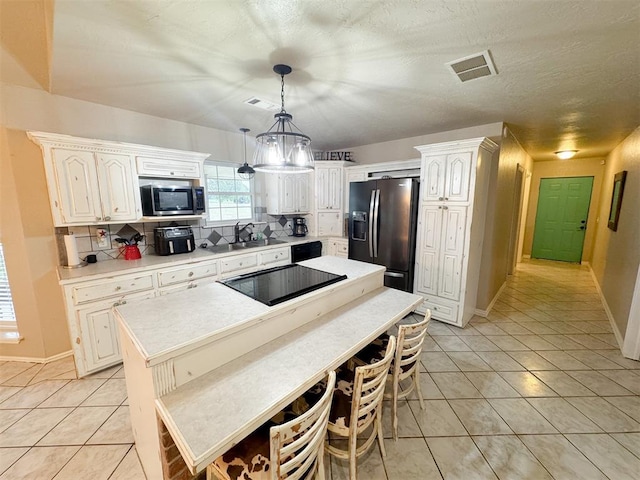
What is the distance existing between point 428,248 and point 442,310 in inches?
32.6

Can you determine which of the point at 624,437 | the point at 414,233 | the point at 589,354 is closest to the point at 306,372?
the point at 624,437

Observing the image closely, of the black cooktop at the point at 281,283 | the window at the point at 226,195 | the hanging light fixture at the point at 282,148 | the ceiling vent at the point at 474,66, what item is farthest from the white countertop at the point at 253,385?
the window at the point at 226,195

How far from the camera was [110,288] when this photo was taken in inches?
94.7

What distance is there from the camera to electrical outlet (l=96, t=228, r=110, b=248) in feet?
9.10

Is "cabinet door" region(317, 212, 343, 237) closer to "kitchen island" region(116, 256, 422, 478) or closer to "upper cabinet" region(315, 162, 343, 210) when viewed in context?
"upper cabinet" region(315, 162, 343, 210)

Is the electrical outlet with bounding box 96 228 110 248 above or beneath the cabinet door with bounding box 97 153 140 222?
beneath

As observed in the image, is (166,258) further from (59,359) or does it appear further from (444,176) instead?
(444,176)

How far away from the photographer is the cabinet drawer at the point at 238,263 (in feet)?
10.7

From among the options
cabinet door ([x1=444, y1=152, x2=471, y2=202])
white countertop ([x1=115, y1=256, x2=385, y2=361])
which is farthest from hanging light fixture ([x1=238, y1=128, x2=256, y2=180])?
cabinet door ([x1=444, y1=152, x2=471, y2=202])

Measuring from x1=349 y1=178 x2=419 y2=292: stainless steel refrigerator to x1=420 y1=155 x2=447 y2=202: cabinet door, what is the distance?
0.42 ft

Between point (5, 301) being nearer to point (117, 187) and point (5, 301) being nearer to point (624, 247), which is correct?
point (117, 187)

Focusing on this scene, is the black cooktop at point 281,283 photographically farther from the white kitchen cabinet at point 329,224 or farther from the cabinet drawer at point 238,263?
the white kitchen cabinet at point 329,224

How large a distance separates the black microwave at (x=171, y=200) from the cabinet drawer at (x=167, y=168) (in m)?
0.16

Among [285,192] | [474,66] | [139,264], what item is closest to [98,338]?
[139,264]
